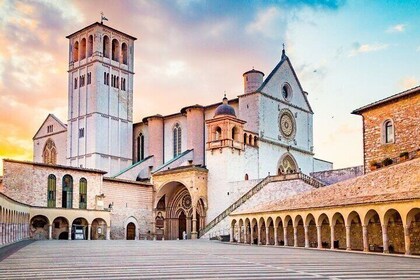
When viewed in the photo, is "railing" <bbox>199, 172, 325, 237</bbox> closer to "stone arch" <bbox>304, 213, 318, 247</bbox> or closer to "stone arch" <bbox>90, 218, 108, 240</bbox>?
"stone arch" <bbox>90, 218, 108, 240</bbox>

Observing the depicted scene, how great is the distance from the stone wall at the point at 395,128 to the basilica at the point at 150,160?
557 centimetres

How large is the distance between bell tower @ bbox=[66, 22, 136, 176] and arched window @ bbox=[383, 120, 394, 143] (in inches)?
1530

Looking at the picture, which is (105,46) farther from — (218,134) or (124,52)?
(218,134)

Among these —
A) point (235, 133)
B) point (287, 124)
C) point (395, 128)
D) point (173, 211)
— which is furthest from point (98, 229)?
point (395, 128)

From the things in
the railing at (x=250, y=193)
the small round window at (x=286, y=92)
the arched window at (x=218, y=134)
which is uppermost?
the small round window at (x=286, y=92)

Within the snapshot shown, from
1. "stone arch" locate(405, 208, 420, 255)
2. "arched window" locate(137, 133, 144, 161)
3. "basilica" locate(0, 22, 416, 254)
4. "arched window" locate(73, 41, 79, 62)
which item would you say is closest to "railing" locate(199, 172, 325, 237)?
"basilica" locate(0, 22, 416, 254)

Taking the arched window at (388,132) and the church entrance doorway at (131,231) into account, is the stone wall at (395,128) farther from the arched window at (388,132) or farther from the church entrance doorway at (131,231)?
the church entrance doorway at (131,231)

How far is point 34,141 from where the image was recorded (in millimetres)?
83438

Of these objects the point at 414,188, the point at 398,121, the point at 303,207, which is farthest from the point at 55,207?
the point at 414,188

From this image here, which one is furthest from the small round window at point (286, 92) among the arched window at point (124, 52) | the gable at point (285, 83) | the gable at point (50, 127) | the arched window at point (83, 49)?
the gable at point (50, 127)

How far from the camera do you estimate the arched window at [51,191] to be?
50719 millimetres

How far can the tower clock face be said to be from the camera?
64.4 m

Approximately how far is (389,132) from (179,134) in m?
33.4

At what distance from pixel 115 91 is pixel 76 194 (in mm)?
23626
